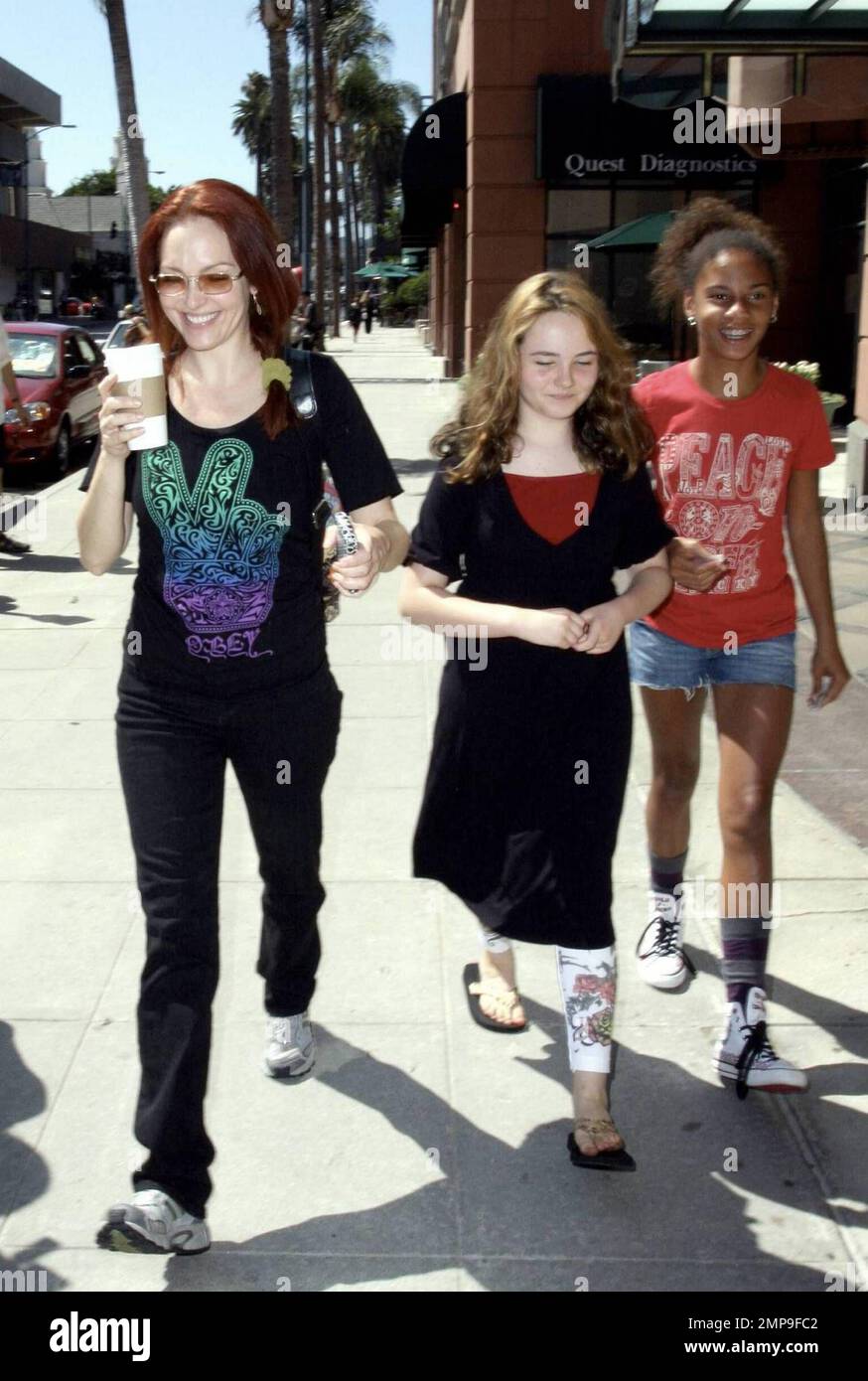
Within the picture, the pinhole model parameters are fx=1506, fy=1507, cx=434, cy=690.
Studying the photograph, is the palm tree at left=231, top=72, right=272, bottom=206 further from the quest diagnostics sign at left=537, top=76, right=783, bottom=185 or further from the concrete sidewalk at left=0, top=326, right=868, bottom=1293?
the concrete sidewalk at left=0, top=326, right=868, bottom=1293

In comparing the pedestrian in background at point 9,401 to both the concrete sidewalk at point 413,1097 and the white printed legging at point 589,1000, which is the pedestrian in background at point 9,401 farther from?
the white printed legging at point 589,1000

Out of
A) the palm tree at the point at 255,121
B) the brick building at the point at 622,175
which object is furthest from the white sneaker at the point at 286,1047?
the palm tree at the point at 255,121

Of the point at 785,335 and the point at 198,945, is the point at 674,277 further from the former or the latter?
the point at 785,335

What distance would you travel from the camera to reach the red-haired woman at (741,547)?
3.63 meters

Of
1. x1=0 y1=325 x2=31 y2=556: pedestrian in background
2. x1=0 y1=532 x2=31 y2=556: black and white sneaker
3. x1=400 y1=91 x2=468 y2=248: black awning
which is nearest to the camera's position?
x1=0 y1=325 x2=31 y2=556: pedestrian in background

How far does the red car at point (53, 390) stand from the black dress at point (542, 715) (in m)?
12.7

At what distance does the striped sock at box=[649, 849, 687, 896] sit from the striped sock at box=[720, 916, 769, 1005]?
1.74ft

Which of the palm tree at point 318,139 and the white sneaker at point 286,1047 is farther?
the palm tree at point 318,139

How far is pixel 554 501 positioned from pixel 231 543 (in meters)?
0.72

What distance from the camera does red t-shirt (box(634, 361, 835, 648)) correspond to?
3680 millimetres

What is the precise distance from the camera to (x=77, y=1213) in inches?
122

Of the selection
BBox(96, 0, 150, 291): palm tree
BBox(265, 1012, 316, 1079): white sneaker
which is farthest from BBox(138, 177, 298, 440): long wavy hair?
BBox(96, 0, 150, 291): palm tree

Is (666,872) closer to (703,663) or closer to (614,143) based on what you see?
(703,663)
